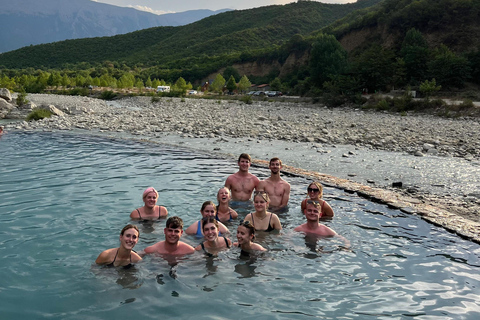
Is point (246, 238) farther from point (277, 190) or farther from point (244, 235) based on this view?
point (277, 190)

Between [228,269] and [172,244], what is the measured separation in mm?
948

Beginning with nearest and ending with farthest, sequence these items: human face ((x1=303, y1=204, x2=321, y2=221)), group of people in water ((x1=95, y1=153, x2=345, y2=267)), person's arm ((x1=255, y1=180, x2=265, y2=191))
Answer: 1. group of people in water ((x1=95, y1=153, x2=345, y2=267))
2. human face ((x1=303, y1=204, x2=321, y2=221))
3. person's arm ((x1=255, y1=180, x2=265, y2=191))

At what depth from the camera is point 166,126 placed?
21188mm

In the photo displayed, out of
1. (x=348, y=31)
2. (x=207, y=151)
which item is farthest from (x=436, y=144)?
(x=348, y=31)

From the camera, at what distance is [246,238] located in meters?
6.07

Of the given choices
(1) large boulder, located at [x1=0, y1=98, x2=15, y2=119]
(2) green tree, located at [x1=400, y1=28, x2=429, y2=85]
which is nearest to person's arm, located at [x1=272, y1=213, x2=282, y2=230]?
(1) large boulder, located at [x1=0, y1=98, x2=15, y2=119]

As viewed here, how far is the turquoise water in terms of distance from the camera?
471 cm

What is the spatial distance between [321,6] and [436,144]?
429ft

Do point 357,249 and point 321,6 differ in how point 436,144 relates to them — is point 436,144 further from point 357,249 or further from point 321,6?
point 321,6

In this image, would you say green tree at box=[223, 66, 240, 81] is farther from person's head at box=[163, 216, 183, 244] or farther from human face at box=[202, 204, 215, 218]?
person's head at box=[163, 216, 183, 244]

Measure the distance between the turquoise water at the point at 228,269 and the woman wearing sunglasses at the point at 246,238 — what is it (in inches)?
7.6

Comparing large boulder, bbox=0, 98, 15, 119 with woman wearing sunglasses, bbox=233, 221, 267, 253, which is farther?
large boulder, bbox=0, 98, 15, 119

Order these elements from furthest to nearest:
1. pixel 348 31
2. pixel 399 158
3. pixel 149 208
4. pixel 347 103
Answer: pixel 348 31 → pixel 347 103 → pixel 399 158 → pixel 149 208

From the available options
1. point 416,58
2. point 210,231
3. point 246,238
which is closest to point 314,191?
point 246,238
